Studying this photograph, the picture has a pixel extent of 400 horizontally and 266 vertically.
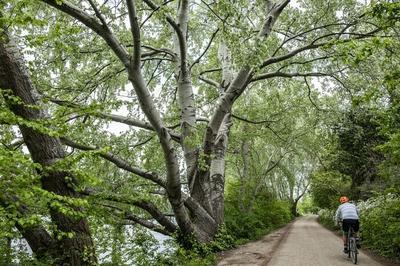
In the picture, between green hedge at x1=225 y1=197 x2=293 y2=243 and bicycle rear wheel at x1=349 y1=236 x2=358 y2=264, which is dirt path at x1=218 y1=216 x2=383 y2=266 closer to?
bicycle rear wheel at x1=349 y1=236 x2=358 y2=264

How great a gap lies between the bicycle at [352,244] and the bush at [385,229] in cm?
97

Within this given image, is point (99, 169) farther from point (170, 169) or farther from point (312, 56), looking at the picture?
point (312, 56)

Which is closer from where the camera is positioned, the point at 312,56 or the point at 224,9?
the point at 224,9

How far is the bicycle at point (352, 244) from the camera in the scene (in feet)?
36.4

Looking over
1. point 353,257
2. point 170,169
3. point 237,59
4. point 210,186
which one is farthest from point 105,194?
point 353,257

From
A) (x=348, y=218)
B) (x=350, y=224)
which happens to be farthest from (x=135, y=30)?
(x=350, y=224)

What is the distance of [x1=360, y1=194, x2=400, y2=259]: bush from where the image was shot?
11595 mm

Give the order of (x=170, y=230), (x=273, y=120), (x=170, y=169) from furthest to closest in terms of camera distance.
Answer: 1. (x=273, y=120)
2. (x=170, y=230)
3. (x=170, y=169)

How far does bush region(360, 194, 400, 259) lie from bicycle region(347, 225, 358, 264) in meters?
0.97

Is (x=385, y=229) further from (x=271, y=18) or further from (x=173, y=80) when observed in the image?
(x=173, y=80)

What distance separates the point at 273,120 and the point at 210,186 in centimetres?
571

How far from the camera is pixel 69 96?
13062 mm

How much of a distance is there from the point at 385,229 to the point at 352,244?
2.26 meters

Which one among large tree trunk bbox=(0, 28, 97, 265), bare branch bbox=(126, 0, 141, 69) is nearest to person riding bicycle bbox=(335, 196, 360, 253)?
bare branch bbox=(126, 0, 141, 69)
